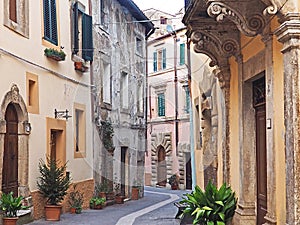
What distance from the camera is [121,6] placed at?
22.7 metres

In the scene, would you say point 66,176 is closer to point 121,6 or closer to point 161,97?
point 121,6

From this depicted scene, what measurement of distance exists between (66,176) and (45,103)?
1.90 metres

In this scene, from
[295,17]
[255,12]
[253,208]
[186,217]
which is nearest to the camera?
[295,17]

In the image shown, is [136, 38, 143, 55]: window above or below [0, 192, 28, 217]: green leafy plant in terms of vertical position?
above

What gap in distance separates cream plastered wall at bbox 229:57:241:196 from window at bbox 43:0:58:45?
5957mm

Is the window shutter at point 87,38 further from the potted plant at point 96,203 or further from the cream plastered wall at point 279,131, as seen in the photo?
the cream plastered wall at point 279,131

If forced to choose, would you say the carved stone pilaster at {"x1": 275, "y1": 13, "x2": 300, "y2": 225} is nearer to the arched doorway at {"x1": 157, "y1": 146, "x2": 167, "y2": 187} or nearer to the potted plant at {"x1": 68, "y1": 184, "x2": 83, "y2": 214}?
the potted plant at {"x1": 68, "y1": 184, "x2": 83, "y2": 214}

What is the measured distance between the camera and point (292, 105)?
19.4 ft

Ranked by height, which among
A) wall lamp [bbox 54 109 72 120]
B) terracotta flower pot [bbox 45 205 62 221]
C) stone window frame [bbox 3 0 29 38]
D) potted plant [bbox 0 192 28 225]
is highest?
stone window frame [bbox 3 0 29 38]

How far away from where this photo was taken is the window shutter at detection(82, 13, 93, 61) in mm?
17109

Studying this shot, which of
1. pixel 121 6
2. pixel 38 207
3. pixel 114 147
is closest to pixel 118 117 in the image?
pixel 114 147

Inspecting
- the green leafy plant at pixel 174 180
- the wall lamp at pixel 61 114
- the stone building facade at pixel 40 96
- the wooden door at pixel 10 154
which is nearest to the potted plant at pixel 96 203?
the stone building facade at pixel 40 96

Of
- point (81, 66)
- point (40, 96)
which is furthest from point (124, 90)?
point (40, 96)

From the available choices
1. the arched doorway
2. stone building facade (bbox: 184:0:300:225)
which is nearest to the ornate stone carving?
stone building facade (bbox: 184:0:300:225)
